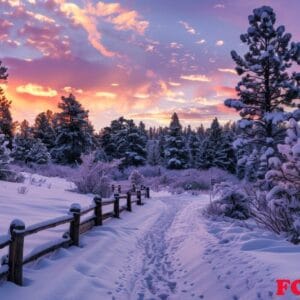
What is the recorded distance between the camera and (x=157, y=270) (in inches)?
313

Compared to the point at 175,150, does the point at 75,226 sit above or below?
below

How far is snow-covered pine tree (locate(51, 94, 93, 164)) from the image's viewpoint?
51.2 metres

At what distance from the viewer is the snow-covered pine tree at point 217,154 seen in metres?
61.8

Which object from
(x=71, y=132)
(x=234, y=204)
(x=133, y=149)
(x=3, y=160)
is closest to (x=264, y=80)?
(x=234, y=204)

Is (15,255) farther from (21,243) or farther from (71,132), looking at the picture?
(71,132)

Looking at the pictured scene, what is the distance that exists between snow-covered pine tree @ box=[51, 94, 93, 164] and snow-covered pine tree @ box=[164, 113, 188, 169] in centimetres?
1556

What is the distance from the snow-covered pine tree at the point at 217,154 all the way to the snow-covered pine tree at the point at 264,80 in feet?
130

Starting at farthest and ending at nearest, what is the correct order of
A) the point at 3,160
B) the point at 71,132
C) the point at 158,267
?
the point at 71,132 < the point at 3,160 < the point at 158,267

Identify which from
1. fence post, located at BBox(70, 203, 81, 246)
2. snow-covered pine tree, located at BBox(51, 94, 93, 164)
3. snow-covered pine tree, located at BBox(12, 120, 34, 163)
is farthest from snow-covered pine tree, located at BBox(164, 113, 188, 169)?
fence post, located at BBox(70, 203, 81, 246)

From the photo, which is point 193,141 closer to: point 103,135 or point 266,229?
point 103,135

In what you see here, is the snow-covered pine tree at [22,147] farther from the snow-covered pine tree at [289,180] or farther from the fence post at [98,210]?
the snow-covered pine tree at [289,180]

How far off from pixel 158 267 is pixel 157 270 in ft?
0.89

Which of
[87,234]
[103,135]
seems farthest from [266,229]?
[103,135]

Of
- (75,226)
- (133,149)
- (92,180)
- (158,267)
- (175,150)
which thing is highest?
(175,150)
